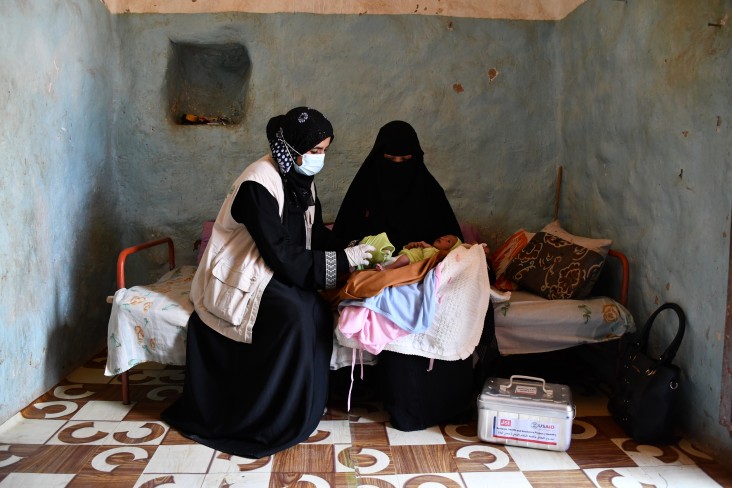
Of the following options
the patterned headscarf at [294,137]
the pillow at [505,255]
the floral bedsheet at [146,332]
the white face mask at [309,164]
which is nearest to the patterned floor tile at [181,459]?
the floral bedsheet at [146,332]

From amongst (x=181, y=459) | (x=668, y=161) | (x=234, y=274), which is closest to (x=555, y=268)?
(x=668, y=161)

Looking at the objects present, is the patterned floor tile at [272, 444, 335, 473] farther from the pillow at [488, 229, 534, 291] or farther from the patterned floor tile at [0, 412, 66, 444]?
the pillow at [488, 229, 534, 291]

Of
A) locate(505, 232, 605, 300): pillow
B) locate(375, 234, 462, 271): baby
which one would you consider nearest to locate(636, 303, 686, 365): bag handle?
locate(505, 232, 605, 300): pillow

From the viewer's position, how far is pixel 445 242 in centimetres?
275

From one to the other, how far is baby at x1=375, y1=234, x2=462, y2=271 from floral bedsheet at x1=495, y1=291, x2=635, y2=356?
36 centimetres

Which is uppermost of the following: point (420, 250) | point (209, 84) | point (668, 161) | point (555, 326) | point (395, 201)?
point (209, 84)

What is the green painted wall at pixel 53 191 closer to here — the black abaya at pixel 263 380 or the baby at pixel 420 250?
the black abaya at pixel 263 380

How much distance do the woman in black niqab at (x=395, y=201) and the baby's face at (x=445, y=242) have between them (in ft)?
0.55

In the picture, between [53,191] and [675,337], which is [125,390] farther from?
[675,337]

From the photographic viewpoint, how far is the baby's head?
274cm

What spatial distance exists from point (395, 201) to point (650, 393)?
1.38 metres

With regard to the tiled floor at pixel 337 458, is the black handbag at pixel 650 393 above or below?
above

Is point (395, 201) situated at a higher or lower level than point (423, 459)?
higher

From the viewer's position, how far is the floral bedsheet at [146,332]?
2439mm
